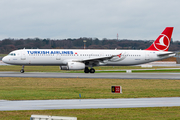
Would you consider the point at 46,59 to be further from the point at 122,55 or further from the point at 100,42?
the point at 100,42

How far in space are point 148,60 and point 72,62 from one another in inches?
596

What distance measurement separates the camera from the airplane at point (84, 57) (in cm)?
4831

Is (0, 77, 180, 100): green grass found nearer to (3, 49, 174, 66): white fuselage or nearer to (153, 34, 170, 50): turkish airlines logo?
(3, 49, 174, 66): white fuselage

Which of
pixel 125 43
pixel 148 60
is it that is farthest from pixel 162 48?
pixel 125 43

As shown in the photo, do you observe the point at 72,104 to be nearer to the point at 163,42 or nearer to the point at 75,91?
the point at 75,91

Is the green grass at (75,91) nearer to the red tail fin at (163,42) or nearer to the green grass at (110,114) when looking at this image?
the green grass at (110,114)

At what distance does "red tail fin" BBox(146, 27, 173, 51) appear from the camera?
55188 mm

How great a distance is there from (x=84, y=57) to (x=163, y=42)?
635 inches

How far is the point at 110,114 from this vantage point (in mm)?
14648

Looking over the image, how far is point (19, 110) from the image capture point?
50.9ft

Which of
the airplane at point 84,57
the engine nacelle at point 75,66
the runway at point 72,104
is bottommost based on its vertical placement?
the runway at point 72,104

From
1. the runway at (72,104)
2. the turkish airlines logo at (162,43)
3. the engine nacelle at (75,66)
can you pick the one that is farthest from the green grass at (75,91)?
the turkish airlines logo at (162,43)

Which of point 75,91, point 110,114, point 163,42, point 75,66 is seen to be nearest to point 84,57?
point 75,66

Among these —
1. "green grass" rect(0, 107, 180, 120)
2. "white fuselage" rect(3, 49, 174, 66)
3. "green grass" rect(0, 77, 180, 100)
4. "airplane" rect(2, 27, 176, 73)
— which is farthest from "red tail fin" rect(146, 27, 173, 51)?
"green grass" rect(0, 107, 180, 120)
